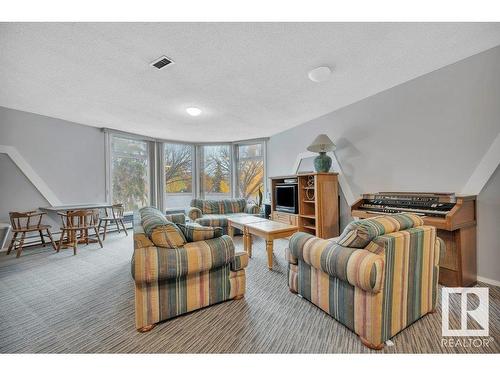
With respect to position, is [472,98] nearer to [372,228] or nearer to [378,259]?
[372,228]

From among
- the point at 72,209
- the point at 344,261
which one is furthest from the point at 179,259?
the point at 72,209

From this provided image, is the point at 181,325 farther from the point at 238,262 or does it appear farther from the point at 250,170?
the point at 250,170

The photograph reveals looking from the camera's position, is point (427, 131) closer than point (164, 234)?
No

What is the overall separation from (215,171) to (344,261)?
539 cm

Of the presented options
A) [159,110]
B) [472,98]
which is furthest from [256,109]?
[472,98]

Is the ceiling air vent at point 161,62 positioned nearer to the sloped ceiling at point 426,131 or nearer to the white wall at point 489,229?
the sloped ceiling at point 426,131

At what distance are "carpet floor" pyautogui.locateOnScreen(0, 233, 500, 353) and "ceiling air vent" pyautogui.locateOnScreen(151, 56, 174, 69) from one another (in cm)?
239

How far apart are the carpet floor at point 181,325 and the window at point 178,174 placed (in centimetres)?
370

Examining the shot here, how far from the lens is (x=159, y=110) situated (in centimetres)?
373

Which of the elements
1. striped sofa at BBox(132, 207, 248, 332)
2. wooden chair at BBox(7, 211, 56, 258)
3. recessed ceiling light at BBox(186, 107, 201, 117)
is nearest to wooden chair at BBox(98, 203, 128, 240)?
wooden chair at BBox(7, 211, 56, 258)

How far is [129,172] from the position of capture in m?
5.48

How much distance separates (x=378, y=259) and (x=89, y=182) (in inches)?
213

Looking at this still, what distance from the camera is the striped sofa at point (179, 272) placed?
5.28 feet

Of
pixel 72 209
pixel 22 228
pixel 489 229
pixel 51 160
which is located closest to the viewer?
pixel 489 229
